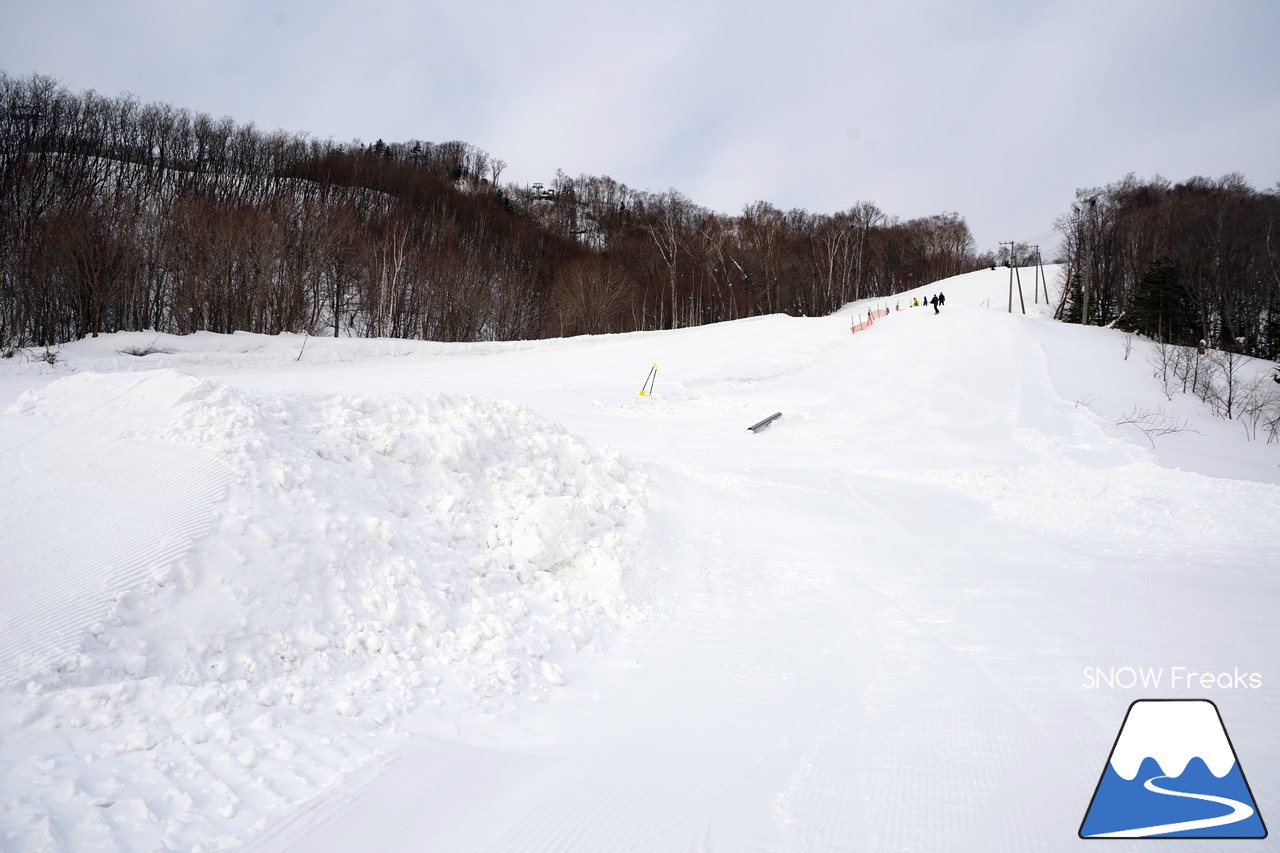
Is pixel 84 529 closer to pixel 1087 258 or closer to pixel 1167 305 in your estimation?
pixel 1167 305

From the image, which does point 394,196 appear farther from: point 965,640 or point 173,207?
point 965,640

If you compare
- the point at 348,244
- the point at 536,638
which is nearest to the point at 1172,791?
the point at 536,638

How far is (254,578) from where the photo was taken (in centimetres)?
416

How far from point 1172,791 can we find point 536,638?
3.87m

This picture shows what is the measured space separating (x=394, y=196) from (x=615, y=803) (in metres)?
61.5

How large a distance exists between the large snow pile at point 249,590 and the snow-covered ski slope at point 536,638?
0.02m

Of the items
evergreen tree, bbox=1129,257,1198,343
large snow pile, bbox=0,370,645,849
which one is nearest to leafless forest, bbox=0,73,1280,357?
evergreen tree, bbox=1129,257,1198,343

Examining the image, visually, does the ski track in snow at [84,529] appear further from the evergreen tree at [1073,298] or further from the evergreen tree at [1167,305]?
the evergreen tree at [1073,298]

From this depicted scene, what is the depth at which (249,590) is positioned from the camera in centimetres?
407

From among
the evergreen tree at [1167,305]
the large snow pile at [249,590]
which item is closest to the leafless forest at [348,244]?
the large snow pile at [249,590]

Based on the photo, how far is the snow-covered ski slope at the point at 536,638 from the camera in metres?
2.98

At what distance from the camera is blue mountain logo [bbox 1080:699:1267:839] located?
9.48 feet

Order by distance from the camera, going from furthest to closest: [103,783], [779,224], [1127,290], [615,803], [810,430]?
1. [779,224]
2. [1127,290]
3. [810,430]
4. [615,803]
5. [103,783]

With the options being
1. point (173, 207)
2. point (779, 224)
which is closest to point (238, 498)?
point (173, 207)
